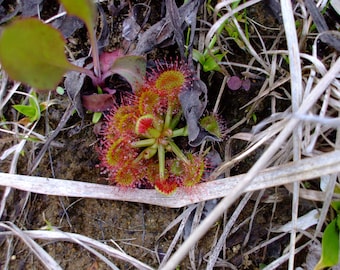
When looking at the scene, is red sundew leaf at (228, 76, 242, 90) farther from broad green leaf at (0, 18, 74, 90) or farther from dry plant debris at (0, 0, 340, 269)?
broad green leaf at (0, 18, 74, 90)

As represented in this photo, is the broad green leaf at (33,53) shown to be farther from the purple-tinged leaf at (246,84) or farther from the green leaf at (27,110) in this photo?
the purple-tinged leaf at (246,84)

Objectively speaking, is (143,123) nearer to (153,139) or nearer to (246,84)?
(153,139)

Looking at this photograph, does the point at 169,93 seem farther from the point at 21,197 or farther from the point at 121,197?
the point at 21,197

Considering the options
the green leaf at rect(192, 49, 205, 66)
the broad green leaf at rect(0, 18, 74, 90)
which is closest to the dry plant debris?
the green leaf at rect(192, 49, 205, 66)

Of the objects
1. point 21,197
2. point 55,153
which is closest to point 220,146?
point 55,153

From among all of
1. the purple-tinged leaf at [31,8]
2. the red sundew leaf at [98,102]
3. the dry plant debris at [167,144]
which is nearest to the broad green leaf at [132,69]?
the dry plant debris at [167,144]

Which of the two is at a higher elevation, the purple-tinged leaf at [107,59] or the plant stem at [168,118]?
the purple-tinged leaf at [107,59]

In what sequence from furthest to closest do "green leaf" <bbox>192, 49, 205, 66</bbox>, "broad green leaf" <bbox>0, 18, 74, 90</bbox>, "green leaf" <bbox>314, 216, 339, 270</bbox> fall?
"green leaf" <bbox>192, 49, 205, 66</bbox> < "green leaf" <bbox>314, 216, 339, 270</bbox> < "broad green leaf" <bbox>0, 18, 74, 90</bbox>
